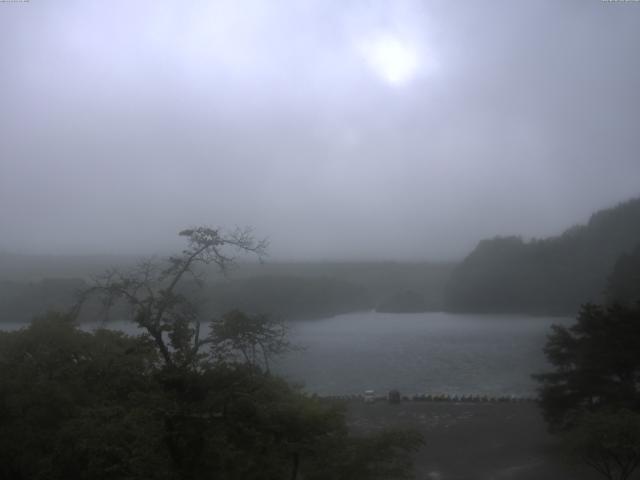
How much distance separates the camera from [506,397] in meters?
22.0

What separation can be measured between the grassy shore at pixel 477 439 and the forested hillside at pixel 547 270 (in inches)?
794

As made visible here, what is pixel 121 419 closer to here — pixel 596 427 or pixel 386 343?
pixel 596 427

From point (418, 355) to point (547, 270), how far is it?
15.5m

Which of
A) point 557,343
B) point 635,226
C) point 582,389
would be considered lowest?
point 582,389

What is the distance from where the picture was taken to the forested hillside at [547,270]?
38906 mm

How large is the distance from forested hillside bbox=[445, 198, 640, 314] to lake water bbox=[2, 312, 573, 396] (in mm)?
1919

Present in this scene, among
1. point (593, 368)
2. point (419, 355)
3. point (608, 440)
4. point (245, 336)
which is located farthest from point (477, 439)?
point (419, 355)

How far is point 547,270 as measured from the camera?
40469 millimetres

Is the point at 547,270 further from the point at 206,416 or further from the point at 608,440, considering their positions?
the point at 206,416

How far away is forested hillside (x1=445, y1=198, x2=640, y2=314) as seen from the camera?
3891cm

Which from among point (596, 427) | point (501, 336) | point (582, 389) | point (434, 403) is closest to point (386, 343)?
point (501, 336)

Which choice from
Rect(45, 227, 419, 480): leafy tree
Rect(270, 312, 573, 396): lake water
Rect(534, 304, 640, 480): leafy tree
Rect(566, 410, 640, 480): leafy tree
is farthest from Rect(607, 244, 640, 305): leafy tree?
Rect(45, 227, 419, 480): leafy tree

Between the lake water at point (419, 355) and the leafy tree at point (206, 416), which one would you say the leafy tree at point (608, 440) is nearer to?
the leafy tree at point (206, 416)

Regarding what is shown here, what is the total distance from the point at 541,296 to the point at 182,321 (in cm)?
3587
